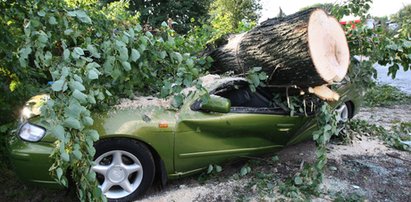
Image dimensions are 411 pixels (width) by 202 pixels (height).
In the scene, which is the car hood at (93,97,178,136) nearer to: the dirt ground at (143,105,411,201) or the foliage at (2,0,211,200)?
the foliage at (2,0,211,200)

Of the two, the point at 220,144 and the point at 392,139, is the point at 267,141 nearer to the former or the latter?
the point at 220,144

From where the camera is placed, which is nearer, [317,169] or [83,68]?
[83,68]

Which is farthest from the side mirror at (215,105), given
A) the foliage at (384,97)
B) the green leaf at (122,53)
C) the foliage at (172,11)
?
the foliage at (172,11)

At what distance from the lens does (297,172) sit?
404 centimetres

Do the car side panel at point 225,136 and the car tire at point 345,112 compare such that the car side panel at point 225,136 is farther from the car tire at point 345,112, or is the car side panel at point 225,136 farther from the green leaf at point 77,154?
the car tire at point 345,112

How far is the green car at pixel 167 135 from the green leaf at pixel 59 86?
3.21ft

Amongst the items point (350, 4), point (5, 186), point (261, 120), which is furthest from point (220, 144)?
point (350, 4)

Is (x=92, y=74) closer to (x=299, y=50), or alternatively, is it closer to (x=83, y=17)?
(x=83, y=17)

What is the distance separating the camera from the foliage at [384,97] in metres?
8.34

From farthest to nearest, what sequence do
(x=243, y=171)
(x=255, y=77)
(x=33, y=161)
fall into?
(x=243, y=171) → (x=255, y=77) → (x=33, y=161)

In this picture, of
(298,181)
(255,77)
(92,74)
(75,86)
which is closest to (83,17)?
(92,74)

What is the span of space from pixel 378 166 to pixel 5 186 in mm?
4061

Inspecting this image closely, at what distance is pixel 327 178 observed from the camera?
398cm

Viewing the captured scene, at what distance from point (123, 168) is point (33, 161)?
0.73 m
